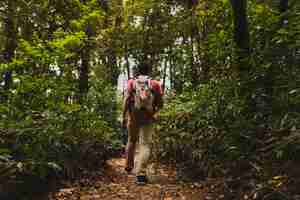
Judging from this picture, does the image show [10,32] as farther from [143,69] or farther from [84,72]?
[143,69]

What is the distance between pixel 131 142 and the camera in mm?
7738

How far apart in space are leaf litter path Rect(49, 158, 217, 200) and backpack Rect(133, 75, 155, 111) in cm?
128

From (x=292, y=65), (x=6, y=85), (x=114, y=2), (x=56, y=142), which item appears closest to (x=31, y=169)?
(x=56, y=142)

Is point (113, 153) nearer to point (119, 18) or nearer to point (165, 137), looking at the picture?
point (165, 137)

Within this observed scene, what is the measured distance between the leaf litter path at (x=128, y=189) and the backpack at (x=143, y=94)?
128 cm

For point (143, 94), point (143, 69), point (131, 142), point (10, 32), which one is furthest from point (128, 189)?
point (10, 32)

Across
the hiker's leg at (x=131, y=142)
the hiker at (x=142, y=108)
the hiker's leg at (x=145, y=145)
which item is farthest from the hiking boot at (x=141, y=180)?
the hiker's leg at (x=131, y=142)

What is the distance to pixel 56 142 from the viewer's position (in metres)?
6.44

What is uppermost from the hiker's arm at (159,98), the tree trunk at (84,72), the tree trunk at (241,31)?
the tree trunk at (241,31)

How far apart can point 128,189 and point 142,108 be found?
1352mm

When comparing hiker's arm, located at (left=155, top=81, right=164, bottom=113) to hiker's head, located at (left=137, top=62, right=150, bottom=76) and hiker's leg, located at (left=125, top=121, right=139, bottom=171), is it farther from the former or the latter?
hiker's leg, located at (left=125, top=121, right=139, bottom=171)

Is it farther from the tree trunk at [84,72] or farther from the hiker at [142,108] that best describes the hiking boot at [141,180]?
the tree trunk at [84,72]

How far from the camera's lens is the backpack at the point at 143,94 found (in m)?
7.23

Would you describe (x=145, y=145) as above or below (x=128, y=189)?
above
